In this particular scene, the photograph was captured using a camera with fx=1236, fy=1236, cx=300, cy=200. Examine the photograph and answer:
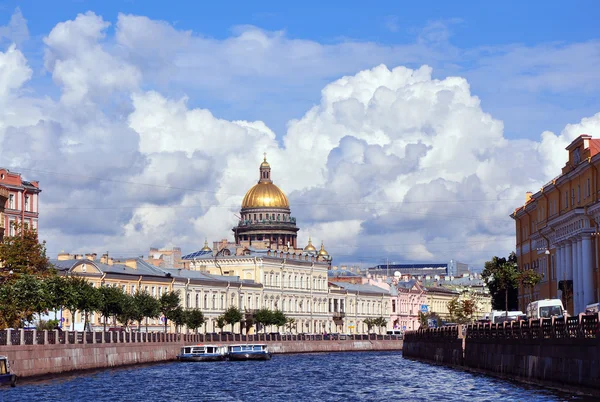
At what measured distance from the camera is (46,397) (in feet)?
141

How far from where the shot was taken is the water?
43.4 metres

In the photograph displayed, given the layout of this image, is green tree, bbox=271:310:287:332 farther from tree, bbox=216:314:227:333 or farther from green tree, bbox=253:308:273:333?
tree, bbox=216:314:227:333

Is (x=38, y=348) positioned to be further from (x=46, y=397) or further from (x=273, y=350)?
(x=273, y=350)

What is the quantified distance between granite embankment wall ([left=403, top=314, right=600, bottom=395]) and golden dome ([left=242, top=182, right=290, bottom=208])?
100719 mm

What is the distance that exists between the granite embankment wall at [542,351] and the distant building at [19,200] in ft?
142

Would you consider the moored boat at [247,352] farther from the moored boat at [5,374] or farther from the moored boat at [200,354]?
the moored boat at [5,374]

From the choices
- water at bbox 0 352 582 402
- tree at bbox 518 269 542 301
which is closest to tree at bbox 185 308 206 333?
tree at bbox 518 269 542 301

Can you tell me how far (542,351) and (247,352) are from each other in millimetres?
55142

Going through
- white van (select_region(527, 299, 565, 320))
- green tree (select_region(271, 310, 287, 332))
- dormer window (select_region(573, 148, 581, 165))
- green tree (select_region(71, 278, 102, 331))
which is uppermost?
dormer window (select_region(573, 148, 581, 165))

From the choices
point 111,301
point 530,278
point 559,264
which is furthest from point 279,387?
point 111,301

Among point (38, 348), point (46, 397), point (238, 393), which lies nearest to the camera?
point (46, 397)

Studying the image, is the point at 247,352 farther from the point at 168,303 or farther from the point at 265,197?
the point at 265,197

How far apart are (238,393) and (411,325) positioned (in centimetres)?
12820

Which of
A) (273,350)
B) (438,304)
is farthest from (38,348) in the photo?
(438,304)
